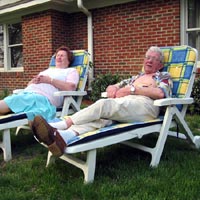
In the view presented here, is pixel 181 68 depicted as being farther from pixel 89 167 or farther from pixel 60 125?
pixel 89 167

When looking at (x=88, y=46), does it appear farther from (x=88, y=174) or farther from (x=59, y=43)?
(x=88, y=174)

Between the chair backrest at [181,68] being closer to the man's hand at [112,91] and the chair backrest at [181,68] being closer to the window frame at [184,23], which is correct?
the man's hand at [112,91]

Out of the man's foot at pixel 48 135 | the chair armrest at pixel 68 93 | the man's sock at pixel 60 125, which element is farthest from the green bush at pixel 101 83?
the man's foot at pixel 48 135

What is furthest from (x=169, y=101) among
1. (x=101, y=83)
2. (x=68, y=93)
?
(x=101, y=83)

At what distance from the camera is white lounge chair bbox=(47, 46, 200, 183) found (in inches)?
103

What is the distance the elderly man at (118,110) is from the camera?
2.49 meters

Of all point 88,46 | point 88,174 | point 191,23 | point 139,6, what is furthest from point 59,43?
point 88,174

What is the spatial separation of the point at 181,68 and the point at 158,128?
0.86 metres

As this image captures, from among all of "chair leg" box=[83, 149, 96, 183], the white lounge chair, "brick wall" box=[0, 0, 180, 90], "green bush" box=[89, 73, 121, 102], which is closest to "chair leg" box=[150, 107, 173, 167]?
the white lounge chair

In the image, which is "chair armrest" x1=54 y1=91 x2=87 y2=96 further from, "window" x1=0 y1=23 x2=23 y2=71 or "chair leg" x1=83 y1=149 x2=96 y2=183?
"window" x1=0 y1=23 x2=23 y2=71

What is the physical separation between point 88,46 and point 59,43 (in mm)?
837

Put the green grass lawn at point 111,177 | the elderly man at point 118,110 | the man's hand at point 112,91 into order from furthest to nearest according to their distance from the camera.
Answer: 1. the man's hand at point 112,91
2. the elderly man at point 118,110
3. the green grass lawn at point 111,177

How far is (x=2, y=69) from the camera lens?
9.69 meters

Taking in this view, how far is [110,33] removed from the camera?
23.6ft
